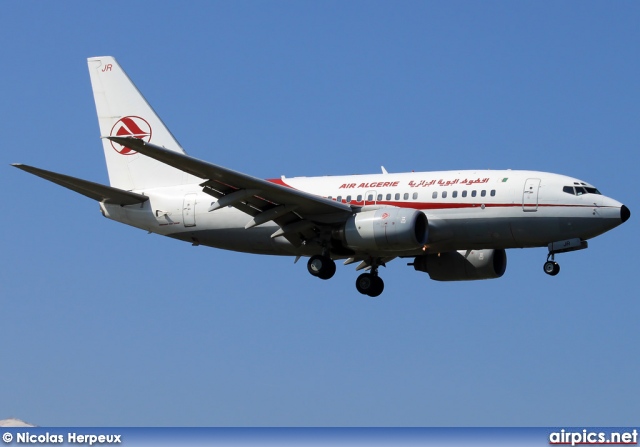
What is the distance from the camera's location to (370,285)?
59.3 meters

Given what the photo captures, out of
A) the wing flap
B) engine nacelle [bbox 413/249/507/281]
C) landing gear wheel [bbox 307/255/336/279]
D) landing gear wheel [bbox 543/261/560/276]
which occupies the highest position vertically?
engine nacelle [bbox 413/249/507/281]

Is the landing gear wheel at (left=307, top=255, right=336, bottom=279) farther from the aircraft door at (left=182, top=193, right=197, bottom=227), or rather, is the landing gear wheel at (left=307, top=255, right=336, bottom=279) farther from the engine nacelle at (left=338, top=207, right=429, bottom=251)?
the aircraft door at (left=182, top=193, right=197, bottom=227)

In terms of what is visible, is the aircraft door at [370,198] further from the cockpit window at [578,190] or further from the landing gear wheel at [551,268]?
the cockpit window at [578,190]

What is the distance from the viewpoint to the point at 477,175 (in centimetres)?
5466

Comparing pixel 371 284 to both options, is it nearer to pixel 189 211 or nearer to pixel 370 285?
pixel 370 285

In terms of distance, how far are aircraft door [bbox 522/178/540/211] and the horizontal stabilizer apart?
1616 cm

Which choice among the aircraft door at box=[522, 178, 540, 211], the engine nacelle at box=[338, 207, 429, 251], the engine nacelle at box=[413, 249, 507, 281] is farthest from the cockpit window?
the engine nacelle at box=[413, 249, 507, 281]

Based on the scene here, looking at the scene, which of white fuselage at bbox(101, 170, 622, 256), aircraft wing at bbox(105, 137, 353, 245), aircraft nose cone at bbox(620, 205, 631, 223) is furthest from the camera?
white fuselage at bbox(101, 170, 622, 256)

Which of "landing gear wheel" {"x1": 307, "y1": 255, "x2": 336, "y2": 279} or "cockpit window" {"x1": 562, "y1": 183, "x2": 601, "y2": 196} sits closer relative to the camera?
"cockpit window" {"x1": 562, "y1": 183, "x2": 601, "y2": 196}

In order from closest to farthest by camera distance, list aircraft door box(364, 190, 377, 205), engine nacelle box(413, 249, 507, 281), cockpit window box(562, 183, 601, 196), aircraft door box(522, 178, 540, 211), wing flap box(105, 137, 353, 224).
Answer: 1. wing flap box(105, 137, 353, 224)
2. aircraft door box(522, 178, 540, 211)
3. cockpit window box(562, 183, 601, 196)
4. aircraft door box(364, 190, 377, 205)
5. engine nacelle box(413, 249, 507, 281)

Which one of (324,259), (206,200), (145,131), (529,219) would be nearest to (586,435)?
(529,219)

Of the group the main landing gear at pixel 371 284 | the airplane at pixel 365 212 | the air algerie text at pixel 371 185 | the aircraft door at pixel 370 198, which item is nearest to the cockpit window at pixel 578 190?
the airplane at pixel 365 212

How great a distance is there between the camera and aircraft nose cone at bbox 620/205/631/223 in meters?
52.9

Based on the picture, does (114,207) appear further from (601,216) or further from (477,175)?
(601,216)
